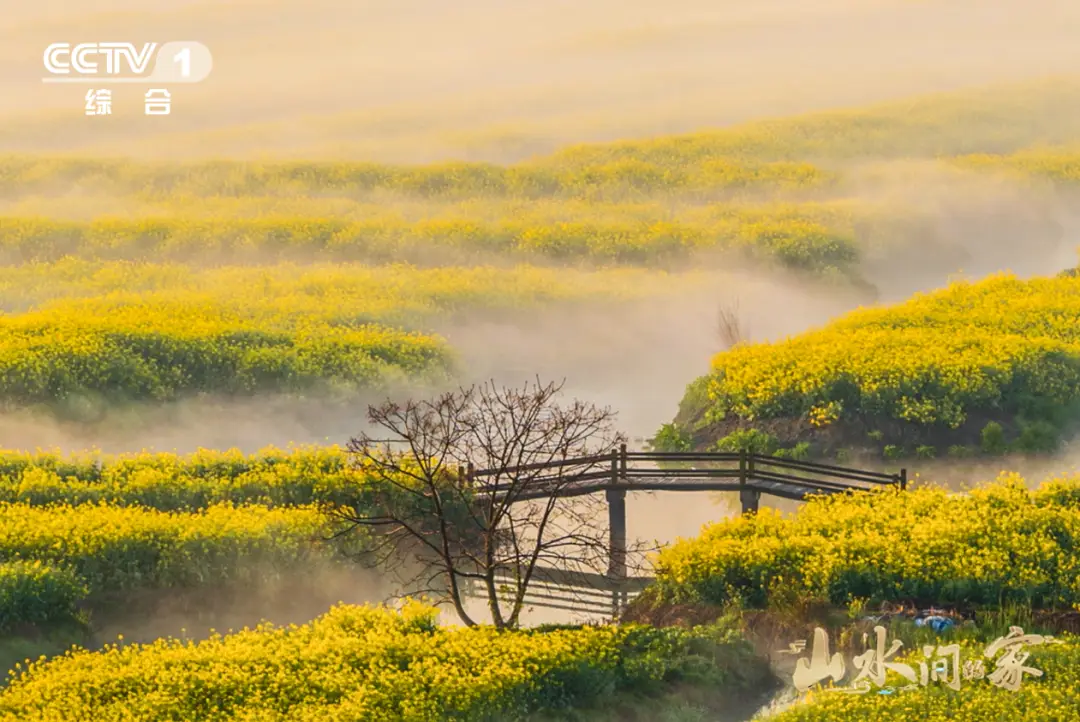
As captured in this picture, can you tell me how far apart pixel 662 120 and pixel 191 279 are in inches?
1254

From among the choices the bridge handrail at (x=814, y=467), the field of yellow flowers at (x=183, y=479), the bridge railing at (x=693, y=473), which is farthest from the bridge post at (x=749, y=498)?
the field of yellow flowers at (x=183, y=479)

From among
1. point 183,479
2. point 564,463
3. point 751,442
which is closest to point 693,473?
point 564,463

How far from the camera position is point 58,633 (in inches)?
1519

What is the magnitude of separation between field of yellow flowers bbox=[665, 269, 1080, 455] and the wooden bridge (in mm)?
7840

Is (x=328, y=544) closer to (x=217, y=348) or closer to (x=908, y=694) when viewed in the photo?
(x=908, y=694)

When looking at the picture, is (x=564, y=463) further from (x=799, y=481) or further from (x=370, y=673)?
(x=370, y=673)

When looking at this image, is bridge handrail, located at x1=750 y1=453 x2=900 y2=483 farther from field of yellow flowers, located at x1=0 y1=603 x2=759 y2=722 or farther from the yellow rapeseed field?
the yellow rapeseed field

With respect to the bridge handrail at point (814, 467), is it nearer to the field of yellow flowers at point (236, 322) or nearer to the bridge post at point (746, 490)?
the bridge post at point (746, 490)

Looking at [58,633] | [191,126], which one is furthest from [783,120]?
[58,633]

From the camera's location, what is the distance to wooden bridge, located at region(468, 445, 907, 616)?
141ft

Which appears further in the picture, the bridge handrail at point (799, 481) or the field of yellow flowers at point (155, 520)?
the bridge handrail at point (799, 481)

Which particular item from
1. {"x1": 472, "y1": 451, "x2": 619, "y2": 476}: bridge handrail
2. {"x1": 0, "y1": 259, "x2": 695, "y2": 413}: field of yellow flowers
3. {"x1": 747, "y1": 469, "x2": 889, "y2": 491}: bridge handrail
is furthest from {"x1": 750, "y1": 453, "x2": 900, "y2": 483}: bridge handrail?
{"x1": 0, "y1": 259, "x2": 695, "y2": 413}: field of yellow flowers

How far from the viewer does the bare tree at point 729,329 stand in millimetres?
67812

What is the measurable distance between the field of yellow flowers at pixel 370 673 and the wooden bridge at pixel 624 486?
20.0ft
